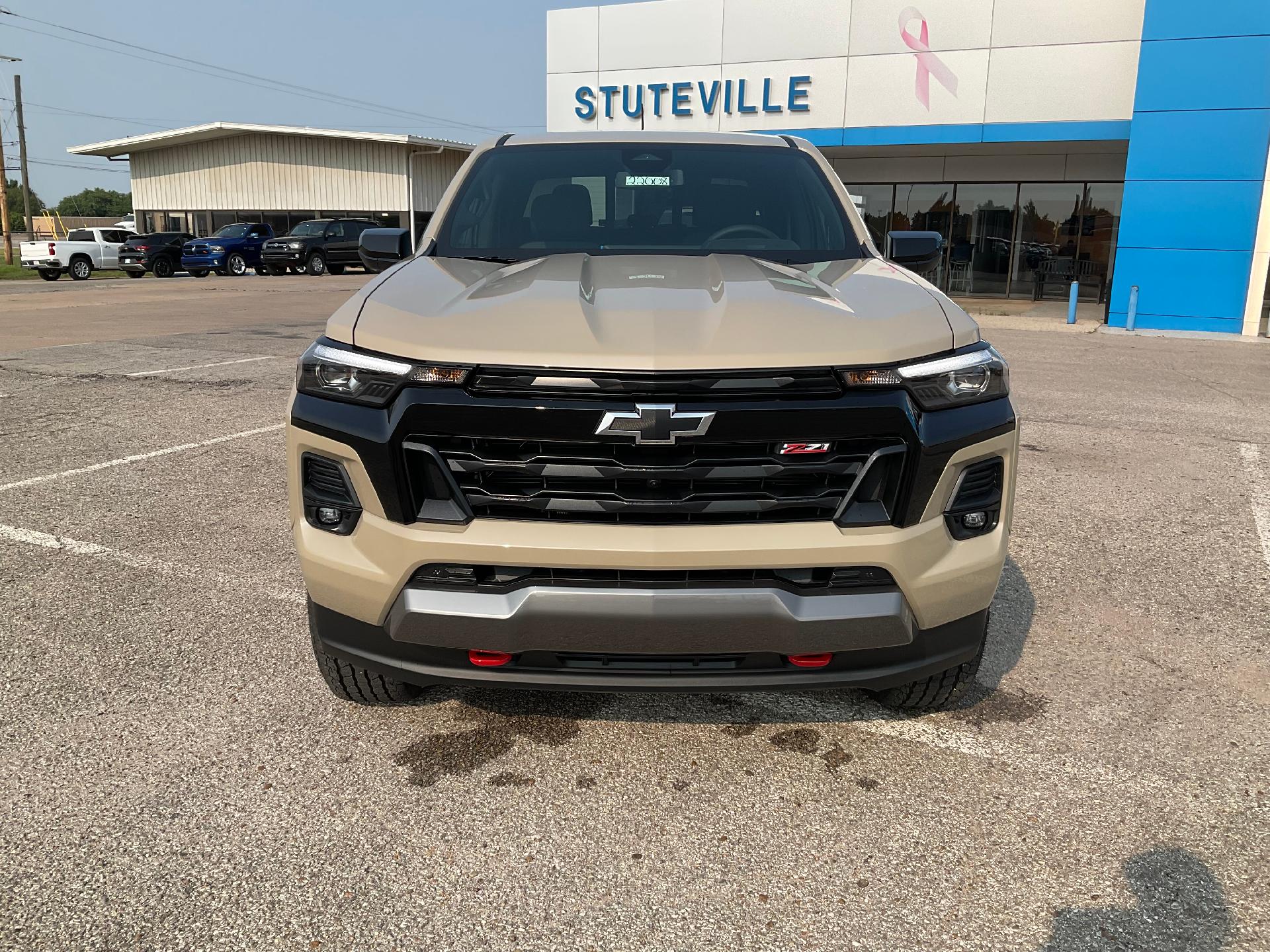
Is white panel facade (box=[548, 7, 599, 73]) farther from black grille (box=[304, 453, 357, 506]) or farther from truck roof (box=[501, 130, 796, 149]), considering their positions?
black grille (box=[304, 453, 357, 506])

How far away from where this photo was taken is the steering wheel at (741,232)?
12.2 ft

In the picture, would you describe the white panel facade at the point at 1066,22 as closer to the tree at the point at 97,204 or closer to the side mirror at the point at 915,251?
the side mirror at the point at 915,251

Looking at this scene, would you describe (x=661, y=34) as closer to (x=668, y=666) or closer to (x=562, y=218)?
(x=562, y=218)

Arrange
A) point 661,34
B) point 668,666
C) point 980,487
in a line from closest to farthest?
1. point 668,666
2. point 980,487
3. point 661,34

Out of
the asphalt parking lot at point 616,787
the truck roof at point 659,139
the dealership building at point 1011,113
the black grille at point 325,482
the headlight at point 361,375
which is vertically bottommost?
the asphalt parking lot at point 616,787

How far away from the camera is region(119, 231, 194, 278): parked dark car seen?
3216 cm

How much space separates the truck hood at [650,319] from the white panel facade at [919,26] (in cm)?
1857

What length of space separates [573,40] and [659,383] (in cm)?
2202

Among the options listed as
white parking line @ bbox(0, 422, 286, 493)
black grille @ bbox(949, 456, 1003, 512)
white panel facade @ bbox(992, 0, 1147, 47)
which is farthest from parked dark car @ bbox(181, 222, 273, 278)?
black grille @ bbox(949, 456, 1003, 512)

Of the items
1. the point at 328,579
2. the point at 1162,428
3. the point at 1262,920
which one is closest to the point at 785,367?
the point at 328,579

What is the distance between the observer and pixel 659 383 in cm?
230

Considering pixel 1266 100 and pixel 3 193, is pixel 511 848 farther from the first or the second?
pixel 3 193

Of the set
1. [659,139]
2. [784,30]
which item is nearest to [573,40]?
[784,30]

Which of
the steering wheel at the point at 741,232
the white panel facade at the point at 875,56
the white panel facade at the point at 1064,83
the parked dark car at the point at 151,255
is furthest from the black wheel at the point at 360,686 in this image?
the parked dark car at the point at 151,255
